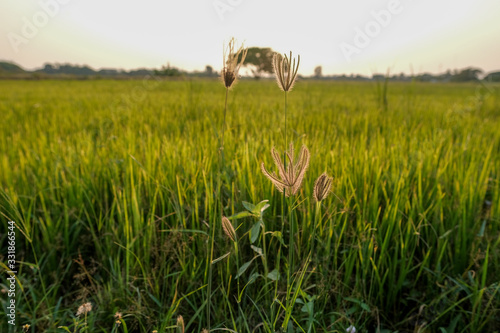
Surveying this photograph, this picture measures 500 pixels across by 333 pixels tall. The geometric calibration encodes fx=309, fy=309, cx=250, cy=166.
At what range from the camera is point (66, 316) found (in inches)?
36.7

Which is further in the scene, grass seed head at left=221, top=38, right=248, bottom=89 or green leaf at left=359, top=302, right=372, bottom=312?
green leaf at left=359, top=302, right=372, bottom=312

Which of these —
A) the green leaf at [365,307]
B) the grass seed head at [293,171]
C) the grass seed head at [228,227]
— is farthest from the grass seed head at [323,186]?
the green leaf at [365,307]

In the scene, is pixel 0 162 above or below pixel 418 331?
above

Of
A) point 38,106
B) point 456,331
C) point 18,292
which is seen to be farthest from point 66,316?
point 38,106

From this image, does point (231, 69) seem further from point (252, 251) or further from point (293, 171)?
point (252, 251)

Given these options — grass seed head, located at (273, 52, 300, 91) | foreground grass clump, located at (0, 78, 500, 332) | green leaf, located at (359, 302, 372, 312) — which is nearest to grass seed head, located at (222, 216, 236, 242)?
foreground grass clump, located at (0, 78, 500, 332)

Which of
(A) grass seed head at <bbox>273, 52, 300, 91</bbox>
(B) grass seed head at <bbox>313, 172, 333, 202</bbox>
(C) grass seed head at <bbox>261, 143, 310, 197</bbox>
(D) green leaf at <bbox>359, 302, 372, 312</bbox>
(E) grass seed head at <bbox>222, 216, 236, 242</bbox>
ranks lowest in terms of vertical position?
(D) green leaf at <bbox>359, 302, 372, 312</bbox>

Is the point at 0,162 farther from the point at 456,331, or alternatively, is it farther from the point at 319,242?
the point at 456,331

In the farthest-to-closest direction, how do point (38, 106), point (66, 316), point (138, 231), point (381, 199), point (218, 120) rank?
point (38, 106) < point (218, 120) < point (381, 199) < point (138, 231) < point (66, 316)

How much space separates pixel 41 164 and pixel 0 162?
282 mm

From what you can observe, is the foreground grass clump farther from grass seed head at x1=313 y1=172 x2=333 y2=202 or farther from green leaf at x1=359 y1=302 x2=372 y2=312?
grass seed head at x1=313 y1=172 x2=333 y2=202

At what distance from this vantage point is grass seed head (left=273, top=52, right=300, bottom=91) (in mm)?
511

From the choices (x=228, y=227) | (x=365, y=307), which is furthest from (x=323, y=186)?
(x=365, y=307)

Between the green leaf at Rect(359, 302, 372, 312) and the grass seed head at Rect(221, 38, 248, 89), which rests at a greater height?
the grass seed head at Rect(221, 38, 248, 89)
